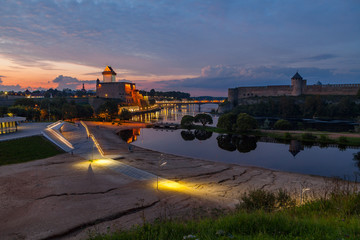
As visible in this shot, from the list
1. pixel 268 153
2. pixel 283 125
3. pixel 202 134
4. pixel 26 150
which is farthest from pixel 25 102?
pixel 283 125

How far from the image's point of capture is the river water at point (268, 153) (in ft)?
84.7

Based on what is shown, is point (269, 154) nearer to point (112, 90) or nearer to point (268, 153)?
point (268, 153)

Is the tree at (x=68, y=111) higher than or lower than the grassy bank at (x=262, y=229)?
higher

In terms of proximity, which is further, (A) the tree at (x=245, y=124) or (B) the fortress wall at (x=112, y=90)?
(B) the fortress wall at (x=112, y=90)

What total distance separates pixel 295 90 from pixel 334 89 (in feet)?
48.4

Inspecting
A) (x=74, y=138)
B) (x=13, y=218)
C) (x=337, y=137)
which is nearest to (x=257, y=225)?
(x=13, y=218)

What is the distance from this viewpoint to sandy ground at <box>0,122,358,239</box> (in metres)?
9.85

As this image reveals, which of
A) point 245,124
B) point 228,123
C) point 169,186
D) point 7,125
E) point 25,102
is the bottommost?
point 169,186

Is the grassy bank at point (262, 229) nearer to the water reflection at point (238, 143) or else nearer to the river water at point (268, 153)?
the river water at point (268, 153)

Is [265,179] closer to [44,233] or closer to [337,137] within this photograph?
[44,233]

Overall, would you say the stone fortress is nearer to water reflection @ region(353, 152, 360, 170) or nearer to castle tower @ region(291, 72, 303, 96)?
castle tower @ region(291, 72, 303, 96)

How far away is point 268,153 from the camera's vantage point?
3316cm

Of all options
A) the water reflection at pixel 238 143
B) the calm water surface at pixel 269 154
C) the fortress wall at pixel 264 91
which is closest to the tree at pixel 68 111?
the calm water surface at pixel 269 154

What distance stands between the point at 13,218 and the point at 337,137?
158 ft
